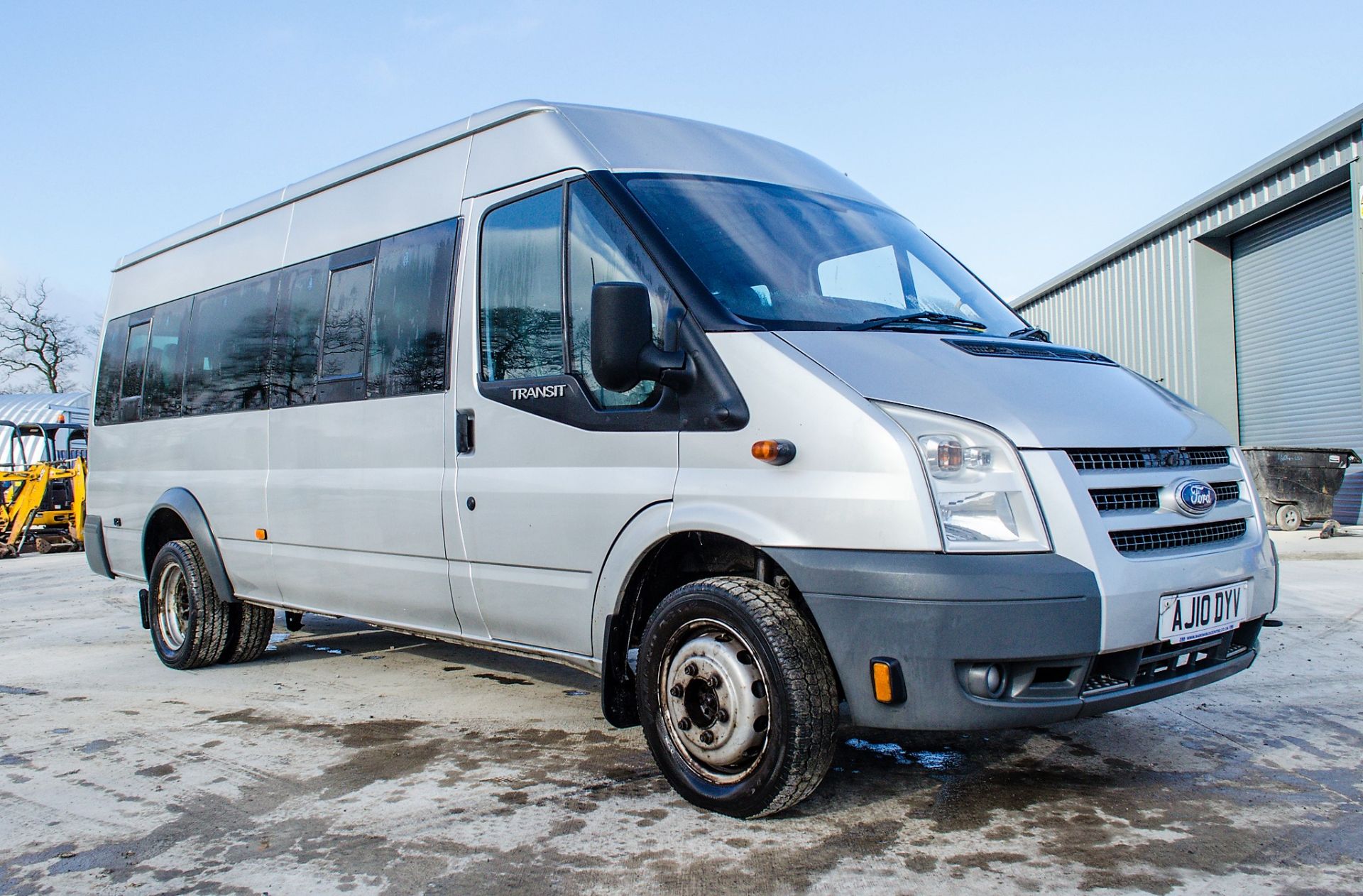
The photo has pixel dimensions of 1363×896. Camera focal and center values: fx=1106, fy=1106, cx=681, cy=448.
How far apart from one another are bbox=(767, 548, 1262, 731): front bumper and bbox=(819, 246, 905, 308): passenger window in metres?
1.16

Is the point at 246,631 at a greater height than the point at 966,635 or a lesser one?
lesser

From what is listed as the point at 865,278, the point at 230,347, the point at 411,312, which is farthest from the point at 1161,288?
the point at 411,312

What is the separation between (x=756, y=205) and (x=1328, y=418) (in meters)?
14.9

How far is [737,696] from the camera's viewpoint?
3432mm

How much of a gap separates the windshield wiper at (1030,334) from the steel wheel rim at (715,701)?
1.74m

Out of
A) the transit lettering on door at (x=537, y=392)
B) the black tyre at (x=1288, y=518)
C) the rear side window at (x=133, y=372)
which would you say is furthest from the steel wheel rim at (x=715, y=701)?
the black tyre at (x=1288, y=518)

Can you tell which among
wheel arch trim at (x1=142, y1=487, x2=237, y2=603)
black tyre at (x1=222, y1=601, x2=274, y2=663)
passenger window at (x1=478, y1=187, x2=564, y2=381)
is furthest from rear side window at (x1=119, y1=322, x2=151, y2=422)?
passenger window at (x1=478, y1=187, x2=564, y2=381)

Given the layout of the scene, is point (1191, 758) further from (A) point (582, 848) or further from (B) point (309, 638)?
(B) point (309, 638)

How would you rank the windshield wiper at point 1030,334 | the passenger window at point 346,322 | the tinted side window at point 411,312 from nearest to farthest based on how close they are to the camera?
1. the windshield wiper at point 1030,334
2. the tinted side window at point 411,312
3. the passenger window at point 346,322

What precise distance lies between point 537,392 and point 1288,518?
13873mm

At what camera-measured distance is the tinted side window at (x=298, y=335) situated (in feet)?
18.1

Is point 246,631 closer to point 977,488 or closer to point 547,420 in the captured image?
point 547,420

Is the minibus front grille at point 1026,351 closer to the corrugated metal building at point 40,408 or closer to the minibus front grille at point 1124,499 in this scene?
the minibus front grille at point 1124,499

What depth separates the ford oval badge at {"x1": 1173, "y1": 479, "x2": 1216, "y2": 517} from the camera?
11.3 ft
